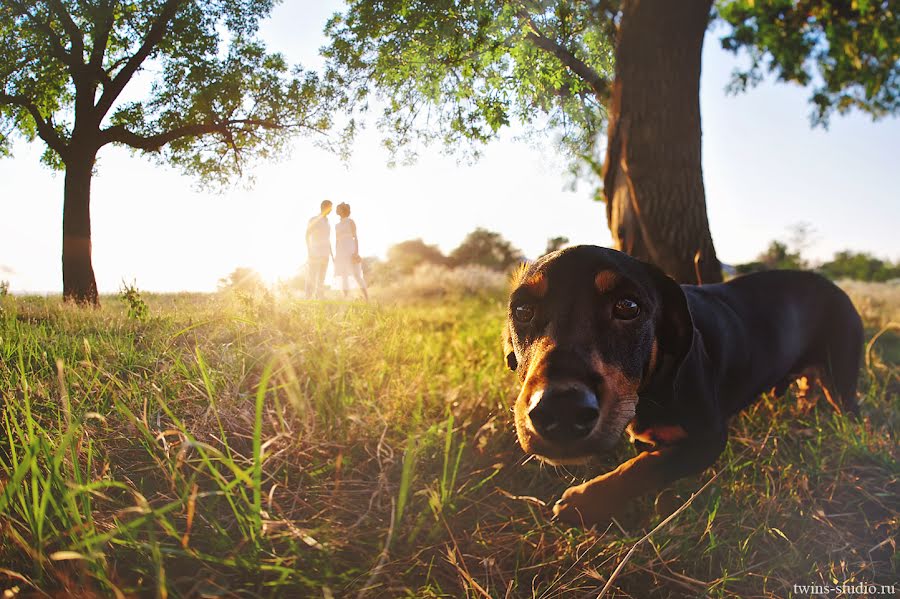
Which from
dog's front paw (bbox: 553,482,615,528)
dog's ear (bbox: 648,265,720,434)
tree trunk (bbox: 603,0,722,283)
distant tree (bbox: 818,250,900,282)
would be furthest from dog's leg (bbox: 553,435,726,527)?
distant tree (bbox: 818,250,900,282)

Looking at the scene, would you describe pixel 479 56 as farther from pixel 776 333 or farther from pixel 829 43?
pixel 829 43

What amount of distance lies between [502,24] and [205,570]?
2896 mm

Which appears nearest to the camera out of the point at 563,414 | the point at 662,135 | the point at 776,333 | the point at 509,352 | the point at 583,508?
the point at 563,414

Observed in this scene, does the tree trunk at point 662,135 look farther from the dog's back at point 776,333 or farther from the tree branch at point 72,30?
the tree branch at point 72,30

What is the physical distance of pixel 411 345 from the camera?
4.35 metres

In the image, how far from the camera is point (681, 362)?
2.66 m

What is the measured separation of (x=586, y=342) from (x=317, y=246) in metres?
1.38

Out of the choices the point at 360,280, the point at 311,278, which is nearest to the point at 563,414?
the point at 311,278

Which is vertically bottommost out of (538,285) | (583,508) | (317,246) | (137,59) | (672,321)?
(583,508)

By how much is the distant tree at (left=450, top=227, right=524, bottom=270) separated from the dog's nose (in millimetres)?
19751

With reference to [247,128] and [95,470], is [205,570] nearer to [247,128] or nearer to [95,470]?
[95,470]

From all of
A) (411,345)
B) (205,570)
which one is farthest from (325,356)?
(205,570)

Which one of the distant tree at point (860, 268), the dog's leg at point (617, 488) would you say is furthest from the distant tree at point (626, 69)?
the distant tree at point (860, 268)

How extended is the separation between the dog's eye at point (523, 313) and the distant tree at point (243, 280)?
4.31ft
